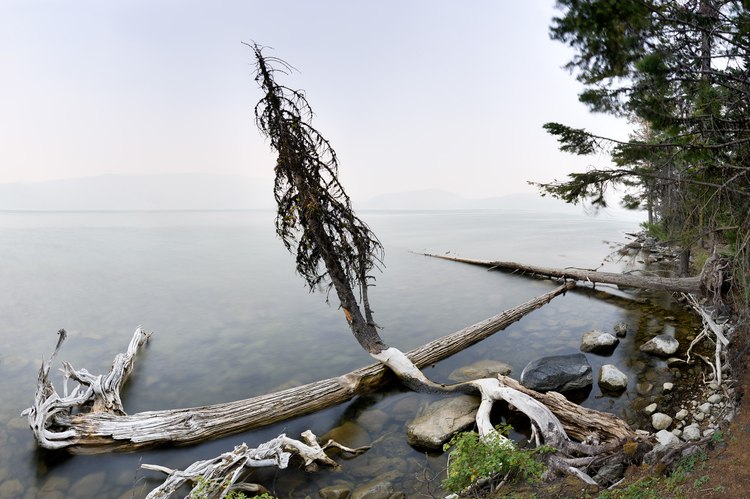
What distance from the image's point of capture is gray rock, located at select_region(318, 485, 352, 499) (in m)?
6.52

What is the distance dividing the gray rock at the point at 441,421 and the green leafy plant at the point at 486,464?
2.22 metres

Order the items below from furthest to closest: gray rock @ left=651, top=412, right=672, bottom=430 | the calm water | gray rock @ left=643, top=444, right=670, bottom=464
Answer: the calm water, gray rock @ left=651, top=412, right=672, bottom=430, gray rock @ left=643, top=444, right=670, bottom=464

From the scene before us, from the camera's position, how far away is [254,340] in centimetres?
1666

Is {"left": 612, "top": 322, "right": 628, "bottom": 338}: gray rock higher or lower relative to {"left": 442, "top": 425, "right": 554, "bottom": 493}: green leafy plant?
lower

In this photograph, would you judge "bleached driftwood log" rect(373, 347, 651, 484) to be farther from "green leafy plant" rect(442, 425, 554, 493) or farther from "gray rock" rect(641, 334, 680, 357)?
"gray rock" rect(641, 334, 680, 357)

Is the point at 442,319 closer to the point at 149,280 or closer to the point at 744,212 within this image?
the point at 744,212

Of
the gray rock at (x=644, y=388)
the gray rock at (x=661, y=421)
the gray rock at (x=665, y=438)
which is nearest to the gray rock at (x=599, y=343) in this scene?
the gray rock at (x=644, y=388)

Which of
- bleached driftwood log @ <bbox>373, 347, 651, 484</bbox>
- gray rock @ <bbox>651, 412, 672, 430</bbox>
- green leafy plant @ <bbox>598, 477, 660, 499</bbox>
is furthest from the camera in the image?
gray rock @ <bbox>651, 412, 672, 430</bbox>

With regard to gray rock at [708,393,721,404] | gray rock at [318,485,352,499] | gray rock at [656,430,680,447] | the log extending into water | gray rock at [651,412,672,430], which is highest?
the log extending into water

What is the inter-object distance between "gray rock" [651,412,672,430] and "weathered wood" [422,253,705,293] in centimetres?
681

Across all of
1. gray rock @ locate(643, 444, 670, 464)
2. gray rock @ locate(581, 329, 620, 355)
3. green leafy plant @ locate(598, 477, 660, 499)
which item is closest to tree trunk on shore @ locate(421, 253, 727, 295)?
gray rock @ locate(581, 329, 620, 355)

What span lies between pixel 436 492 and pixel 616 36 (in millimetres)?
8810

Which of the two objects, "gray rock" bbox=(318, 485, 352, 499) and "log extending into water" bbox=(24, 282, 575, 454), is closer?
"gray rock" bbox=(318, 485, 352, 499)

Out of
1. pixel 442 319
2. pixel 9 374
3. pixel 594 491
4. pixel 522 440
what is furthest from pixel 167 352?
pixel 594 491
